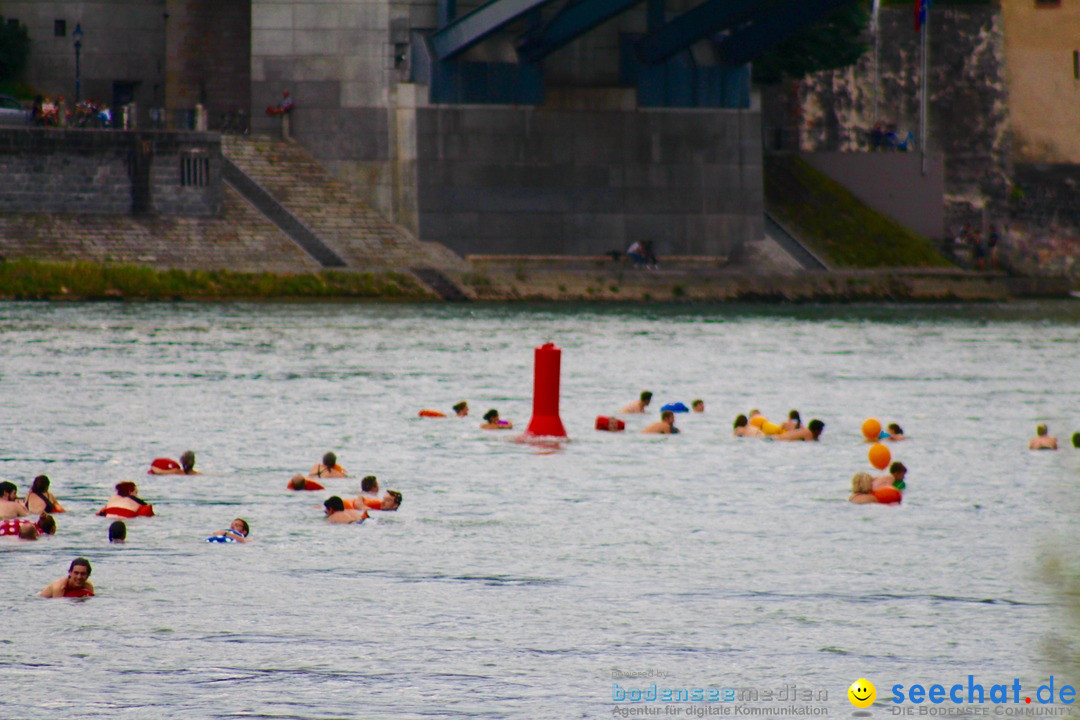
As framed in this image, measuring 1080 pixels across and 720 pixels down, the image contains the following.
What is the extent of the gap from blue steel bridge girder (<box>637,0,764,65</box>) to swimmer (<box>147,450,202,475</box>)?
159 feet

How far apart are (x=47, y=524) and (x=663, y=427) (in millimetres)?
14207

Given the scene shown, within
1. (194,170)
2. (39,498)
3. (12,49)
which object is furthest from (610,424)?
(12,49)

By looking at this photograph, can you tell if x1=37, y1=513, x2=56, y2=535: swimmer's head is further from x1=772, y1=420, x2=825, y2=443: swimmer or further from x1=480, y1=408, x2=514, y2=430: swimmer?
x1=772, y1=420, x2=825, y2=443: swimmer

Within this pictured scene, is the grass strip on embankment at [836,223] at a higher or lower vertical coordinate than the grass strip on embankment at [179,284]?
higher

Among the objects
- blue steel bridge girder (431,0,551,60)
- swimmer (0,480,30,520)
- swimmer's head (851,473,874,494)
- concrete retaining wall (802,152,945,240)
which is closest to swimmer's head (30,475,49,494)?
swimmer (0,480,30,520)

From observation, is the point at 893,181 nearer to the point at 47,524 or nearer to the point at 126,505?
the point at 126,505

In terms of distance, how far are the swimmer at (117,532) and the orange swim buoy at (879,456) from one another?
11.9 meters

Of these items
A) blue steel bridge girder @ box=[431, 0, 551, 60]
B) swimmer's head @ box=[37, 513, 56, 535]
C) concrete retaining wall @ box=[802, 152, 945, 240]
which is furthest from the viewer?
concrete retaining wall @ box=[802, 152, 945, 240]

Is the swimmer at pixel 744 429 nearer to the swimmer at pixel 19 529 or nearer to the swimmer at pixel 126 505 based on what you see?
the swimmer at pixel 126 505

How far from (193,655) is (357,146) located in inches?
2350

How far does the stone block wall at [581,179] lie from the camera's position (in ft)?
247

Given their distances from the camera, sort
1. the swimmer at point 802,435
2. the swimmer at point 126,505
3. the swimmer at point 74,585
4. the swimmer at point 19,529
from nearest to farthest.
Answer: the swimmer at point 74,585 < the swimmer at point 19,529 < the swimmer at point 126,505 < the swimmer at point 802,435

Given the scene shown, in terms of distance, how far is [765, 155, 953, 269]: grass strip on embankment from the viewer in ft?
270

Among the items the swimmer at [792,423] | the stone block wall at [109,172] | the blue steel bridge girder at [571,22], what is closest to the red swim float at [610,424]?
the swimmer at [792,423]
